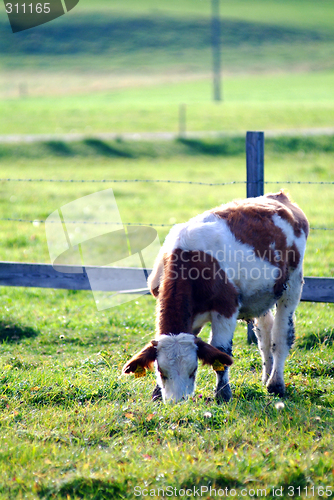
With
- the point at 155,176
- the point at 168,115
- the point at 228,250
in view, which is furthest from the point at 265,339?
the point at 168,115

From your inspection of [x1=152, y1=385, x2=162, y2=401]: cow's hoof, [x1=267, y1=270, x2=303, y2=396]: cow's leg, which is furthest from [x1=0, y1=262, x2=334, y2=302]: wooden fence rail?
[x1=152, y1=385, x2=162, y2=401]: cow's hoof

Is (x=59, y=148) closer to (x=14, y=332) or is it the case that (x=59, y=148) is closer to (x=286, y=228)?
(x=14, y=332)

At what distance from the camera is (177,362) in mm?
3871

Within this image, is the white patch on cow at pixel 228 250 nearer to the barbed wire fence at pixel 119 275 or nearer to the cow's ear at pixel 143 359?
the cow's ear at pixel 143 359

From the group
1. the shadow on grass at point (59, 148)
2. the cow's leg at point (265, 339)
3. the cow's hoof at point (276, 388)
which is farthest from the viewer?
the shadow on grass at point (59, 148)

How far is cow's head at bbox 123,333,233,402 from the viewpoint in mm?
3877

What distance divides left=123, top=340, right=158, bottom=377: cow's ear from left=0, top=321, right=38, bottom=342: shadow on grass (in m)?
2.41

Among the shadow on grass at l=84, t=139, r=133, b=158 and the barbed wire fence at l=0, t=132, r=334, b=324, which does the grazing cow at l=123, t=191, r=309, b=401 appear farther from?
the shadow on grass at l=84, t=139, r=133, b=158

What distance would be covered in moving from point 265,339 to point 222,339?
0.96 metres

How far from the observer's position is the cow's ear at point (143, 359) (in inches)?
153

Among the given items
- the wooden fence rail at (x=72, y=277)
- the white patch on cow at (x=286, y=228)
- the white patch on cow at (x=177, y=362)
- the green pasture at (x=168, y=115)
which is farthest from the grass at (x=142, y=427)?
the green pasture at (x=168, y=115)

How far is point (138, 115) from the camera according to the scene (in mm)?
29500

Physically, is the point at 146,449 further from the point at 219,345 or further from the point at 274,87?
the point at 274,87

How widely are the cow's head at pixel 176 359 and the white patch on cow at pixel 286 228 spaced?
149cm
